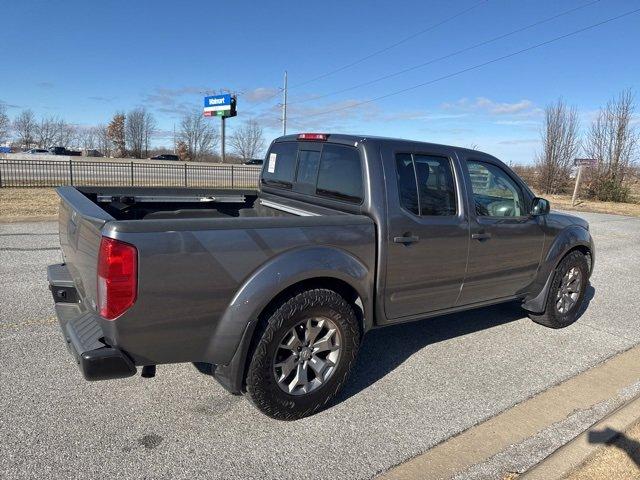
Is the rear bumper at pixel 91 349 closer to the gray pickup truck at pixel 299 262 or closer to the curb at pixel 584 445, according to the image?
the gray pickup truck at pixel 299 262

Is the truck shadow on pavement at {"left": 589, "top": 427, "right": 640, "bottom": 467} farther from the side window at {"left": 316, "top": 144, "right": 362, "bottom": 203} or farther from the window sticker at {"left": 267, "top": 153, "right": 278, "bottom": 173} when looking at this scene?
the window sticker at {"left": 267, "top": 153, "right": 278, "bottom": 173}

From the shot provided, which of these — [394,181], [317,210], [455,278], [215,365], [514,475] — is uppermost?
A: [394,181]

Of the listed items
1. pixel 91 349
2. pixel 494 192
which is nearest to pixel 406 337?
pixel 494 192

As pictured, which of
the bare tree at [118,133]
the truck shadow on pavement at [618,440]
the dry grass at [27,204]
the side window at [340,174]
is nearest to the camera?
the truck shadow on pavement at [618,440]

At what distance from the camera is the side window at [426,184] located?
3.58m

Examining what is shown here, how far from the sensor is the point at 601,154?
29.5 metres

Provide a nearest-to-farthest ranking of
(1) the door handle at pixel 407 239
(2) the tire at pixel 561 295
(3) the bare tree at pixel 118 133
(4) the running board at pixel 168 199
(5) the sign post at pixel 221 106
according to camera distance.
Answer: (1) the door handle at pixel 407 239, (4) the running board at pixel 168 199, (2) the tire at pixel 561 295, (5) the sign post at pixel 221 106, (3) the bare tree at pixel 118 133

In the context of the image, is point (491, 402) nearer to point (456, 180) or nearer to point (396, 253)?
point (396, 253)

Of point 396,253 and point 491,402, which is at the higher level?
point 396,253

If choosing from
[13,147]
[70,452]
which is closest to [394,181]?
[70,452]

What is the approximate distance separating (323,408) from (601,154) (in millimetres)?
32251

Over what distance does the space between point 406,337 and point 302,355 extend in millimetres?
1804

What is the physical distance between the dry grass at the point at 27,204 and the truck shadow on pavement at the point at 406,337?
943 cm

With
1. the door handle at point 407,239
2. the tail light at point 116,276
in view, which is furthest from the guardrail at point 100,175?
the tail light at point 116,276
